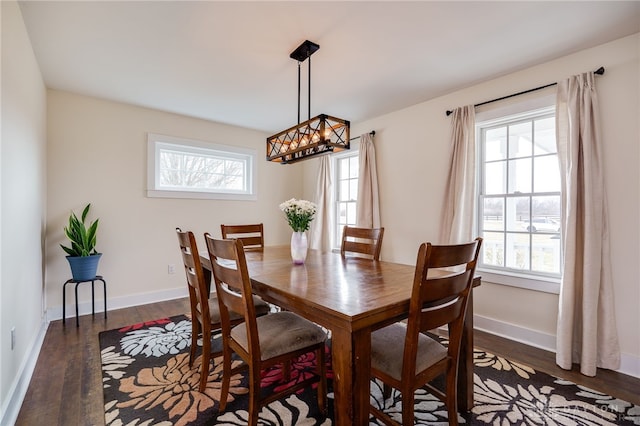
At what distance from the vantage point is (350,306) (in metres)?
1.19

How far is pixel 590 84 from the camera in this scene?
89.3 inches

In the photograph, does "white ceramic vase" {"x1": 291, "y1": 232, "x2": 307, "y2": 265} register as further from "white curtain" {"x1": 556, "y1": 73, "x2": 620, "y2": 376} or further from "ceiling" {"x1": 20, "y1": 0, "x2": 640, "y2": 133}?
"white curtain" {"x1": 556, "y1": 73, "x2": 620, "y2": 376}

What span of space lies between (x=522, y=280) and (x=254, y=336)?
2.49 meters

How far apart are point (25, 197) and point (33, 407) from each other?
4.65 feet

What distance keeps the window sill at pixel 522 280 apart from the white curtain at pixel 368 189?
1380 mm

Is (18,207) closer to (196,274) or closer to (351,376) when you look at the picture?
(196,274)

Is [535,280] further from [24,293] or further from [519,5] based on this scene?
[24,293]

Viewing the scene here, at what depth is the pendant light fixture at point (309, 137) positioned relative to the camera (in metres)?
2.13

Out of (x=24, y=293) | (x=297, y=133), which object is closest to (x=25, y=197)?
(x=24, y=293)

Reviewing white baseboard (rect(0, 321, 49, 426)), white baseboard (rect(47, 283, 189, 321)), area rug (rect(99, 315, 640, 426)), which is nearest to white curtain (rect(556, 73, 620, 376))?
area rug (rect(99, 315, 640, 426))

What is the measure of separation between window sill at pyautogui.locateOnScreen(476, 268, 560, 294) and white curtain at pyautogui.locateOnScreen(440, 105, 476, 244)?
1.31 feet

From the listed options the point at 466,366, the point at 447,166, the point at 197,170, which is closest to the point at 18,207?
the point at 197,170

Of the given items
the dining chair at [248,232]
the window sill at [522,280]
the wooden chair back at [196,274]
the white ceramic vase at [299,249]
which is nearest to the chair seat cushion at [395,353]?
the white ceramic vase at [299,249]

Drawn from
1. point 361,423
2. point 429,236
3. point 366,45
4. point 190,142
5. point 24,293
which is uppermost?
point 366,45
